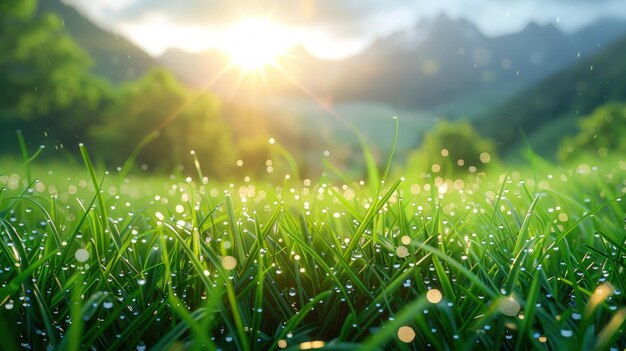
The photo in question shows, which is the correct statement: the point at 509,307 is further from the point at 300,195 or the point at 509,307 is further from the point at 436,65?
the point at 436,65

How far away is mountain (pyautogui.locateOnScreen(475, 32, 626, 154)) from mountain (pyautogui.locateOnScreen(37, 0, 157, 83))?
1571 inches

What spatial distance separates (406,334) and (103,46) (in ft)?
223

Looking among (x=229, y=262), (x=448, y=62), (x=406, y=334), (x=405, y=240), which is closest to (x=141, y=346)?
(x=229, y=262)

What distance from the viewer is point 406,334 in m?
0.99

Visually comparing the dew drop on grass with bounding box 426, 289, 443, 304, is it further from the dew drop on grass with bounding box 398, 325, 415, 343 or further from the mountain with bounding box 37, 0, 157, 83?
the mountain with bounding box 37, 0, 157, 83

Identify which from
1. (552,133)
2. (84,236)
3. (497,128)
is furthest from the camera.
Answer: (497,128)

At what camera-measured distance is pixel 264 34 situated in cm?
2836

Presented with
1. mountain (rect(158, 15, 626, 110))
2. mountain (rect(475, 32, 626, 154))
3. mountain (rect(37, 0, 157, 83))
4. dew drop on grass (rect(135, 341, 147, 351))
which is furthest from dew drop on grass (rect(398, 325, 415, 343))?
mountain (rect(158, 15, 626, 110))

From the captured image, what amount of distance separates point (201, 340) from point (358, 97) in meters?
77.5

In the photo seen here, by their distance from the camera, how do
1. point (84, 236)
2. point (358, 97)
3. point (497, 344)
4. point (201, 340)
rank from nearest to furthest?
point (201, 340)
point (497, 344)
point (84, 236)
point (358, 97)

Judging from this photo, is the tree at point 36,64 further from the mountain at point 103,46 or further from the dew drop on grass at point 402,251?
the mountain at point 103,46

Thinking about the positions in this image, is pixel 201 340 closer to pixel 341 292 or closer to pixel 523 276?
pixel 341 292

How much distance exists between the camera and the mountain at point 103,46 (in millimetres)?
→ 60312

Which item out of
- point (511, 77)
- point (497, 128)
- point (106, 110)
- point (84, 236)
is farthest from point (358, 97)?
point (84, 236)
